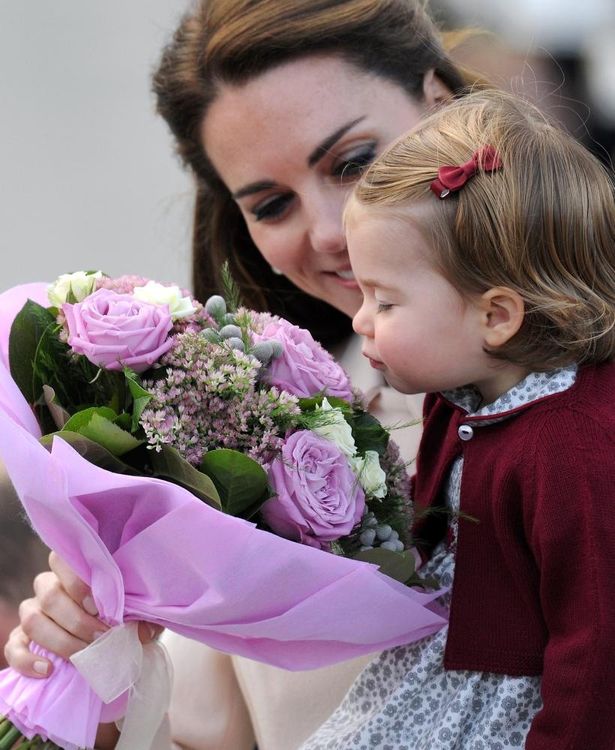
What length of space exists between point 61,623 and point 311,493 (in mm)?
478

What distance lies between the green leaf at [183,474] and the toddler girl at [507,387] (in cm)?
35

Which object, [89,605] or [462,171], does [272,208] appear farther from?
[89,605]

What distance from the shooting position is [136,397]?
1.43 m

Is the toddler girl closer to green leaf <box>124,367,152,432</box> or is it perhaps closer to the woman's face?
green leaf <box>124,367,152,432</box>

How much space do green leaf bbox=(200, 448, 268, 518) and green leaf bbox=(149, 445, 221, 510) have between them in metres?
0.02

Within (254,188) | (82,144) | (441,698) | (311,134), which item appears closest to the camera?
(441,698)

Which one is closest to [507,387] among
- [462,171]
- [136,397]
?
[462,171]

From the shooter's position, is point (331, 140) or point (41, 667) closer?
point (41, 667)

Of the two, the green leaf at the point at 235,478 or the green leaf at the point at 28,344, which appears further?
the green leaf at the point at 28,344

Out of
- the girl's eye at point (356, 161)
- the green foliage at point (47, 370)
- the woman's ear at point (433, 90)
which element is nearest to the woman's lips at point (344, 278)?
the girl's eye at point (356, 161)

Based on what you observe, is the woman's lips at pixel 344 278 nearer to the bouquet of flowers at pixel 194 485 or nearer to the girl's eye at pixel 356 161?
the girl's eye at pixel 356 161

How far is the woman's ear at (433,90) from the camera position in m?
2.20

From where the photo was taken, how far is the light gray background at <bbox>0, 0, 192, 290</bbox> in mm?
3920

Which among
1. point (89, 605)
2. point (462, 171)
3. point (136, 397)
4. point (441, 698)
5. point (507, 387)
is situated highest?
point (462, 171)
